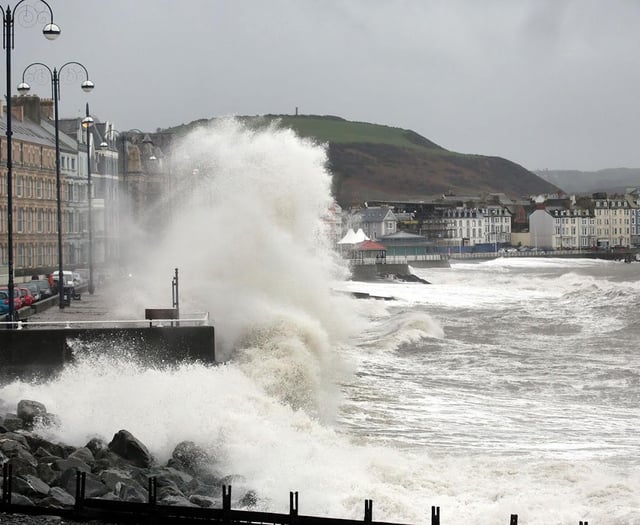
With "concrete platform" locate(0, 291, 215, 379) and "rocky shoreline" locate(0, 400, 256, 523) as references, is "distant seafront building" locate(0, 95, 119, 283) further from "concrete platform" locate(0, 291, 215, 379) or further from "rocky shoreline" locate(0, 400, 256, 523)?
"rocky shoreline" locate(0, 400, 256, 523)

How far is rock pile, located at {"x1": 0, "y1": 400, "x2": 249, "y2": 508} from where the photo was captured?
11.9 metres

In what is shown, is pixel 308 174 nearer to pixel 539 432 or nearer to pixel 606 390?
pixel 606 390

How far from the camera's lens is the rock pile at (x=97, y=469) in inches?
470

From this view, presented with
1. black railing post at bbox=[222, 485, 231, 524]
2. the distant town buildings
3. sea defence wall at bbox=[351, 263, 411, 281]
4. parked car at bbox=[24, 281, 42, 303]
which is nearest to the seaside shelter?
the distant town buildings

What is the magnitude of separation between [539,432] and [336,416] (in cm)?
339

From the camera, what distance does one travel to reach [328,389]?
2269 centimetres

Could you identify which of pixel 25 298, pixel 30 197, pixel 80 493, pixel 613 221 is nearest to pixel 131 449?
pixel 80 493

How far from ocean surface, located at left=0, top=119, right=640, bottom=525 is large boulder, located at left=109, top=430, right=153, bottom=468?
2.92 ft

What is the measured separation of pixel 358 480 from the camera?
46.2 feet

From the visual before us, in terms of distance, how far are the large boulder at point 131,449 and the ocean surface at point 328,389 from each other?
89cm

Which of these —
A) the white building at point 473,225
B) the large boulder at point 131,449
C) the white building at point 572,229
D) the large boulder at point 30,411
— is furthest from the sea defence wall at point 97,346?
the white building at point 572,229

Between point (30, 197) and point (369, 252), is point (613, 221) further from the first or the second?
point (30, 197)

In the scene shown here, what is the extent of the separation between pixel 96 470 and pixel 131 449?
3.31 feet

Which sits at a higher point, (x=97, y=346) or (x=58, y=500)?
(x=97, y=346)
